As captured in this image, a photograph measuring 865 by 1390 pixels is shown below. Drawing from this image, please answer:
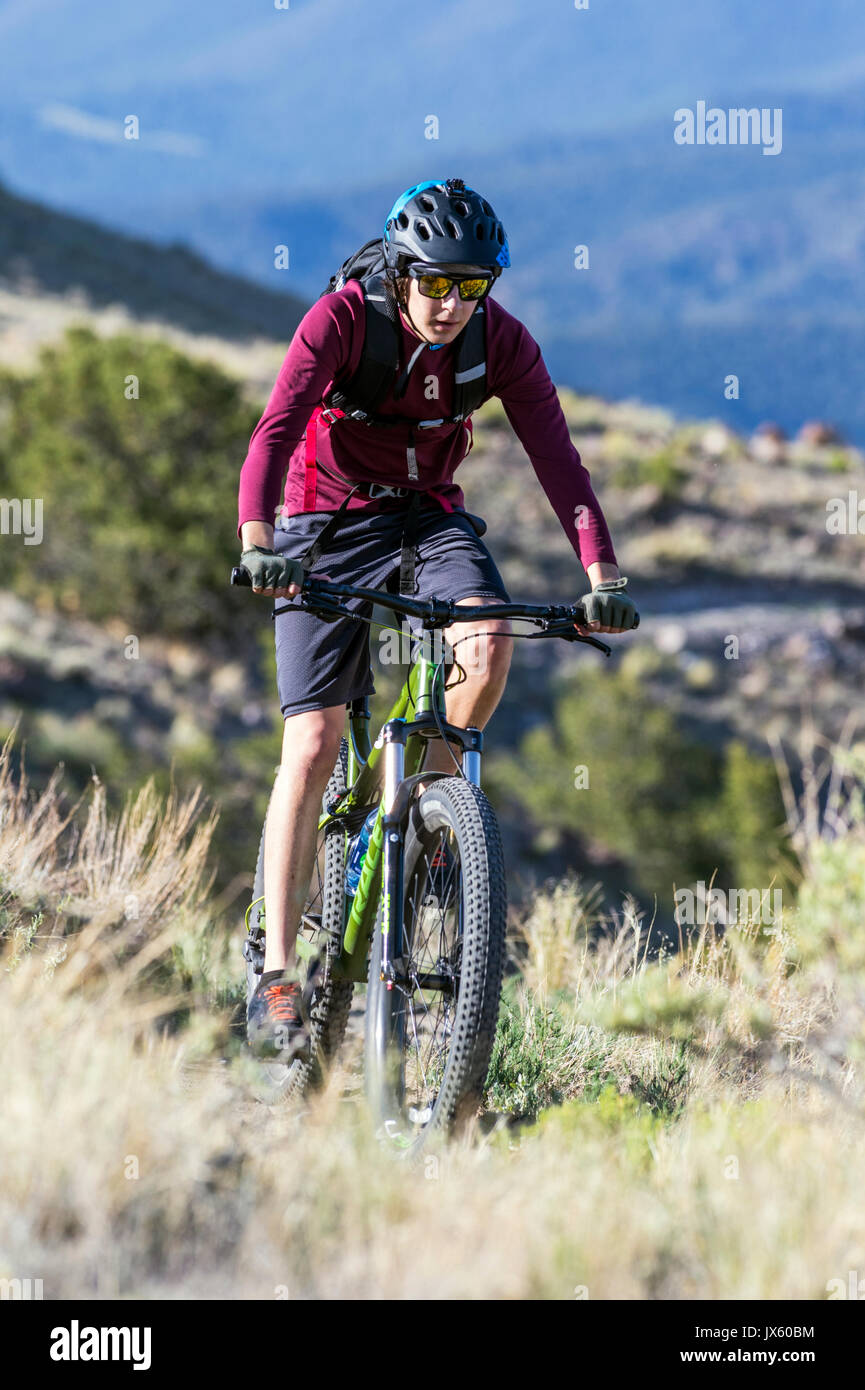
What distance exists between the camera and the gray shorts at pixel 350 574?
385 centimetres

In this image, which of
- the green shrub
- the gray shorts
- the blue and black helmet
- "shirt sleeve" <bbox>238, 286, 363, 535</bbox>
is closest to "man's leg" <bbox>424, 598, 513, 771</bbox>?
the gray shorts

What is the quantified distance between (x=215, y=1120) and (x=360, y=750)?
4.77 ft

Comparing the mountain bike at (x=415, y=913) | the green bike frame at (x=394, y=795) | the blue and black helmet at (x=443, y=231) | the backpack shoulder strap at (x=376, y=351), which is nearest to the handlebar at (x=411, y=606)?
the mountain bike at (x=415, y=913)

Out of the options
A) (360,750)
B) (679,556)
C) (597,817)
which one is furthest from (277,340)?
(360,750)

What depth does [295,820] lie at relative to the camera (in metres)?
3.93

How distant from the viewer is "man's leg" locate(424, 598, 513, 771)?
3.64 metres

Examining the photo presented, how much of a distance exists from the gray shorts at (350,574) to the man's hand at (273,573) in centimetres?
35

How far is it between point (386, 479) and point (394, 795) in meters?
0.92

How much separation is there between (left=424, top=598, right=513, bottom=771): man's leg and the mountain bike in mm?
48

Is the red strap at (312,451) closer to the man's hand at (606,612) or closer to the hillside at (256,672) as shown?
the man's hand at (606,612)

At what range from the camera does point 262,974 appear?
396cm
